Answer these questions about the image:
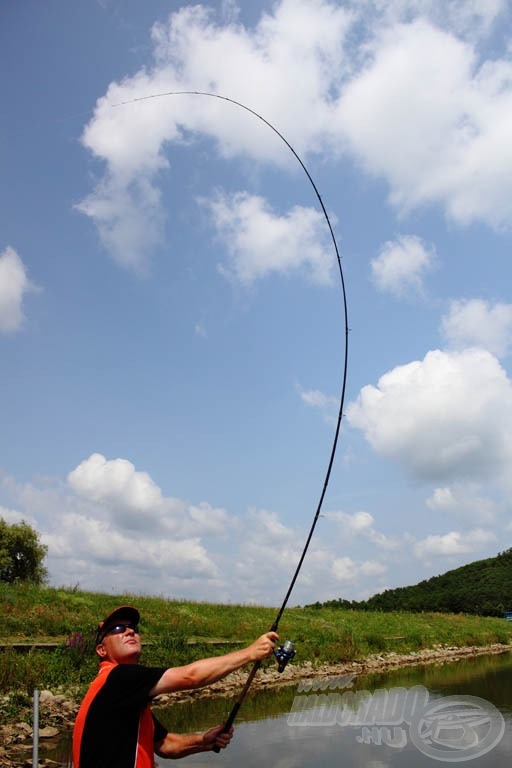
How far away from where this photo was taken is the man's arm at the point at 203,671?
3.52 m

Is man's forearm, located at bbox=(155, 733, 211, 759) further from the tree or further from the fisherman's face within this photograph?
the tree

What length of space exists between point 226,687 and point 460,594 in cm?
5368

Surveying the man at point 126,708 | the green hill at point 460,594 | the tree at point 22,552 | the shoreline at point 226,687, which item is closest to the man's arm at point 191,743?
the man at point 126,708

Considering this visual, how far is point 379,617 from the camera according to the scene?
36406 millimetres

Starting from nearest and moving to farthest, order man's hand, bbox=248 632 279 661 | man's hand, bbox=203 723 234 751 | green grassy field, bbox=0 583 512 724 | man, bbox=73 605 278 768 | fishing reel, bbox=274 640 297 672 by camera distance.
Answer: man, bbox=73 605 278 768
man's hand, bbox=248 632 279 661
man's hand, bbox=203 723 234 751
fishing reel, bbox=274 640 297 672
green grassy field, bbox=0 583 512 724

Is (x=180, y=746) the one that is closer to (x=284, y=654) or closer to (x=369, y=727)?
(x=284, y=654)

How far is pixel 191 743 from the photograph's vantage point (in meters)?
4.28

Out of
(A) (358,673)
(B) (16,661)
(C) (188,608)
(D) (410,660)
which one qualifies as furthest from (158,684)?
(D) (410,660)

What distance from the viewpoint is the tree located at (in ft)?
160

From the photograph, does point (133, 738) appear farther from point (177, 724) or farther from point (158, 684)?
point (177, 724)

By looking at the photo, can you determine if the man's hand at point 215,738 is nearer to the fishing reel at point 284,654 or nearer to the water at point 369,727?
the fishing reel at point 284,654

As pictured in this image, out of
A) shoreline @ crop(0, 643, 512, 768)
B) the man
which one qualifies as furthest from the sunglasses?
shoreline @ crop(0, 643, 512, 768)

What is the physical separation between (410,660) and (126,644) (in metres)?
25.2

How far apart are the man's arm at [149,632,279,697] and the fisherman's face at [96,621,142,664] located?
0.47 metres
